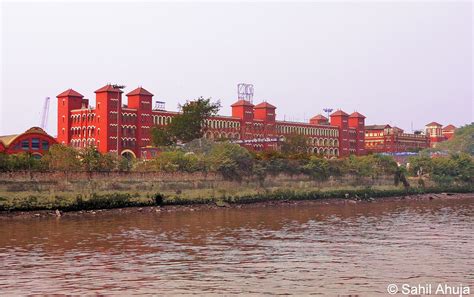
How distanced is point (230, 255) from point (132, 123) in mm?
86553

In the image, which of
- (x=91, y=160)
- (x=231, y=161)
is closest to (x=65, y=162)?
(x=91, y=160)

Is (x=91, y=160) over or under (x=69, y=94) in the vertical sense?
under

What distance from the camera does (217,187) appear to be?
87625 mm

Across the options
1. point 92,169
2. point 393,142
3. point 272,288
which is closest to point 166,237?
point 272,288

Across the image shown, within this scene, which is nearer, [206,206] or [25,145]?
[206,206]

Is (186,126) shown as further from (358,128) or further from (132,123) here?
(358,128)

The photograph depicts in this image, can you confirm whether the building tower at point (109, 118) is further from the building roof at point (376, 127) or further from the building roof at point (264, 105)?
the building roof at point (376, 127)

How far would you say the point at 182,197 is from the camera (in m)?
79.4

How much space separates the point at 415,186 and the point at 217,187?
44074 millimetres

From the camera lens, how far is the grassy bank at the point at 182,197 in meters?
65.8

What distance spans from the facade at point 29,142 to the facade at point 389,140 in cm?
10072

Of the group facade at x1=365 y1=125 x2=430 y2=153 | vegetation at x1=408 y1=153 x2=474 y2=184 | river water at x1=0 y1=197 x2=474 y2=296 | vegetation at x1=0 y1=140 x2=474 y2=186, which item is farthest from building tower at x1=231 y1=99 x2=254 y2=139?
river water at x1=0 y1=197 x2=474 y2=296

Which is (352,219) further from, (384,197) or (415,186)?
(415,186)

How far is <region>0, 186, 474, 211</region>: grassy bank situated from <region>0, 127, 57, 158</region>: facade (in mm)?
35500
